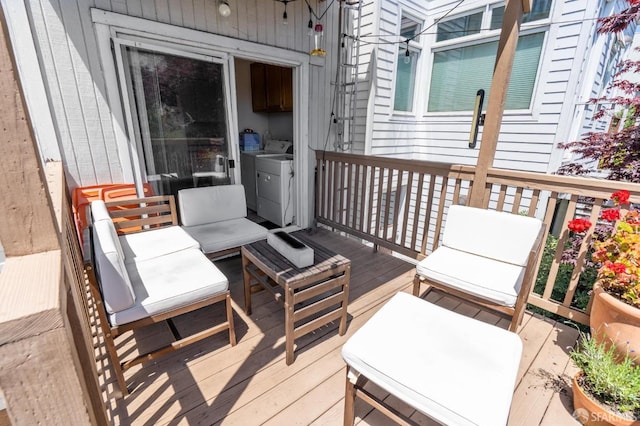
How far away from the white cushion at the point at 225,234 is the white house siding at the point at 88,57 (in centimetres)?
82

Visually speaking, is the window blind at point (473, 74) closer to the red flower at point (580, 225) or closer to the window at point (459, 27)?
the window at point (459, 27)

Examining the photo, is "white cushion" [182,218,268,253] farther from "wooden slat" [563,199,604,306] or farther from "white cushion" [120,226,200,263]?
"wooden slat" [563,199,604,306]

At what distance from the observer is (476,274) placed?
204cm

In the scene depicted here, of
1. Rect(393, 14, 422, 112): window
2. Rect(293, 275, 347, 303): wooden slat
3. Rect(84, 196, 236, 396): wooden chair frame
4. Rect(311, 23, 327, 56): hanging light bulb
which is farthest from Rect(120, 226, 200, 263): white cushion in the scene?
Rect(393, 14, 422, 112): window

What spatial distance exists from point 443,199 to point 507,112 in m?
2.92

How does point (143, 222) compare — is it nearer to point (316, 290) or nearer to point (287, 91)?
point (316, 290)

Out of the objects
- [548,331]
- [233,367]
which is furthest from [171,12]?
[548,331]

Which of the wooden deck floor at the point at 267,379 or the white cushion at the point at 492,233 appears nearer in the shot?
the wooden deck floor at the point at 267,379

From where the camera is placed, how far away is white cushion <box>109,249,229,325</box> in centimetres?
161

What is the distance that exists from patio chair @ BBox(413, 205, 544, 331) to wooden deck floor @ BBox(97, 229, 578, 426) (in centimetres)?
34

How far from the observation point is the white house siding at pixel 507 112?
3.87 m

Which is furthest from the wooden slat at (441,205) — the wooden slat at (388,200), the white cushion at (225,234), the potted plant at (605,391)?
the white cushion at (225,234)

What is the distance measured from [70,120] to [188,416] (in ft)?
7.78

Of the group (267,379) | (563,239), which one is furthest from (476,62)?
(267,379)
